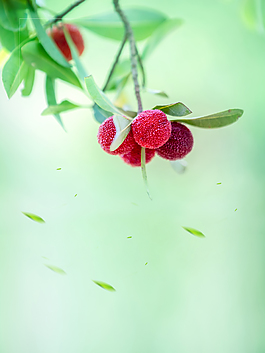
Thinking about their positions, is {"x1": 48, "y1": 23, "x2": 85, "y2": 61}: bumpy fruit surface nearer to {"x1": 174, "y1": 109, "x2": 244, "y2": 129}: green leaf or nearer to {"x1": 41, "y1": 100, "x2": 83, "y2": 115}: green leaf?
{"x1": 41, "y1": 100, "x2": 83, "y2": 115}: green leaf

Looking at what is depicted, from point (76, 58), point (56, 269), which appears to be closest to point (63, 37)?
point (76, 58)

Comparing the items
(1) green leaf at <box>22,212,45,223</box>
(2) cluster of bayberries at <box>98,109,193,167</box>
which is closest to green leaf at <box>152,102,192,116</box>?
(2) cluster of bayberries at <box>98,109,193,167</box>

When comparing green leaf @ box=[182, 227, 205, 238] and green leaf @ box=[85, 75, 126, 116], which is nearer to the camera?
green leaf @ box=[85, 75, 126, 116]

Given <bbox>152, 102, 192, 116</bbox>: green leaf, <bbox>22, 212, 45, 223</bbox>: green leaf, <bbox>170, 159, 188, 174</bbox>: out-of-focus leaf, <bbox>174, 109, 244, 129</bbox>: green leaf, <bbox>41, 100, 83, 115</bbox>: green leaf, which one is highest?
<bbox>152, 102, 192, 116</bbox>: green leaf

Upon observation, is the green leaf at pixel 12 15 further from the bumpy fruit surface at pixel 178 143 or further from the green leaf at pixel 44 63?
the bumpy fruit surface at pixel 178 143

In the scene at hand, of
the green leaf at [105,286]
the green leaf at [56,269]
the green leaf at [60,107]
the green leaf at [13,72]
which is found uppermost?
the green leaf at [13,72]

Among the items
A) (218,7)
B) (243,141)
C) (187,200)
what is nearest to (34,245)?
(187,200)

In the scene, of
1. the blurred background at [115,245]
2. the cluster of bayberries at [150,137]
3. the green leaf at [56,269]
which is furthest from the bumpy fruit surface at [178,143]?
the green leaf at [56,269]
